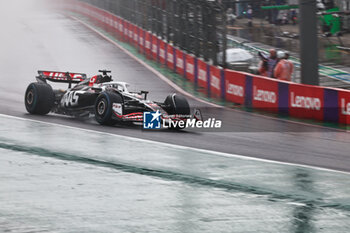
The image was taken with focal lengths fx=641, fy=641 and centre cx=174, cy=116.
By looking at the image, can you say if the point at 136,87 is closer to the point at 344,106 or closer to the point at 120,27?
the point at 344,106

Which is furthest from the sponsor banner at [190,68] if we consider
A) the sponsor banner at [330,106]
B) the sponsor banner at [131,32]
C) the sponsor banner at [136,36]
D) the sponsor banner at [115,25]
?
the sponsor banner at [115,25]

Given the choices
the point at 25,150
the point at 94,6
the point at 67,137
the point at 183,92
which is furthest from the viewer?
the point at 94,6

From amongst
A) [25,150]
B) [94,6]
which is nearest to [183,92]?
[25,150]

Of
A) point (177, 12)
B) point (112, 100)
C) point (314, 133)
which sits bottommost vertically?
point (314, 133)

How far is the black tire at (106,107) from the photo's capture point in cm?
1309

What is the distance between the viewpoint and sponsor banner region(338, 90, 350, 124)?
1541cm

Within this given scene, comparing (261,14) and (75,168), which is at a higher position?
(261,14)

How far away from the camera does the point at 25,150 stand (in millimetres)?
11117

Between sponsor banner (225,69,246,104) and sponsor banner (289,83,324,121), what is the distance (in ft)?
7.90

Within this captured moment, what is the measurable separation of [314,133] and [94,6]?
41306mm

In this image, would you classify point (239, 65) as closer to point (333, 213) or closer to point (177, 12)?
point (177, 12)

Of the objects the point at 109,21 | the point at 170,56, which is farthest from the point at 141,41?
the point at 109,21

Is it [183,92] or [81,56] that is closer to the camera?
[183,92]

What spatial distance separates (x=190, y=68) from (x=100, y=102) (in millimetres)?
11986
